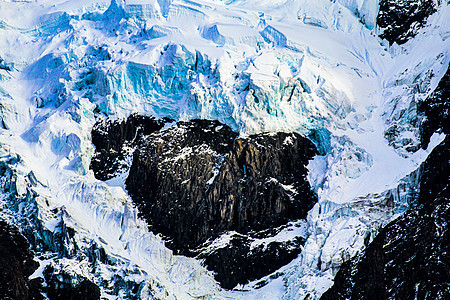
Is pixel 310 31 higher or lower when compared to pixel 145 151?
higher

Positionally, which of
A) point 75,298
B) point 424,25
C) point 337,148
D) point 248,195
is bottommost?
point 75,298

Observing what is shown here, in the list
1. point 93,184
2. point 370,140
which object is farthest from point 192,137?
point 370,140

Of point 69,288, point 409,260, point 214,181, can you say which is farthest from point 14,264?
point 409,260

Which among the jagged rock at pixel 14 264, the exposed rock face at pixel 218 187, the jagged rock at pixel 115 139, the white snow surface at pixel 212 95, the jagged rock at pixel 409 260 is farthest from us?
the jagged rock at pixel 115 139

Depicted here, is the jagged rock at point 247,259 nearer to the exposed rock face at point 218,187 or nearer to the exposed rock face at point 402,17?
the exposed rock face at point 218,187

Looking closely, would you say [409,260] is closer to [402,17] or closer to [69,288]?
[69,288]

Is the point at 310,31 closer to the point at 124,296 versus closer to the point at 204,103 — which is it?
the point at 204,103

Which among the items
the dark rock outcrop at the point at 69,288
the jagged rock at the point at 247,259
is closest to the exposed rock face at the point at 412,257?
the jagged rock at the point at 247,259
